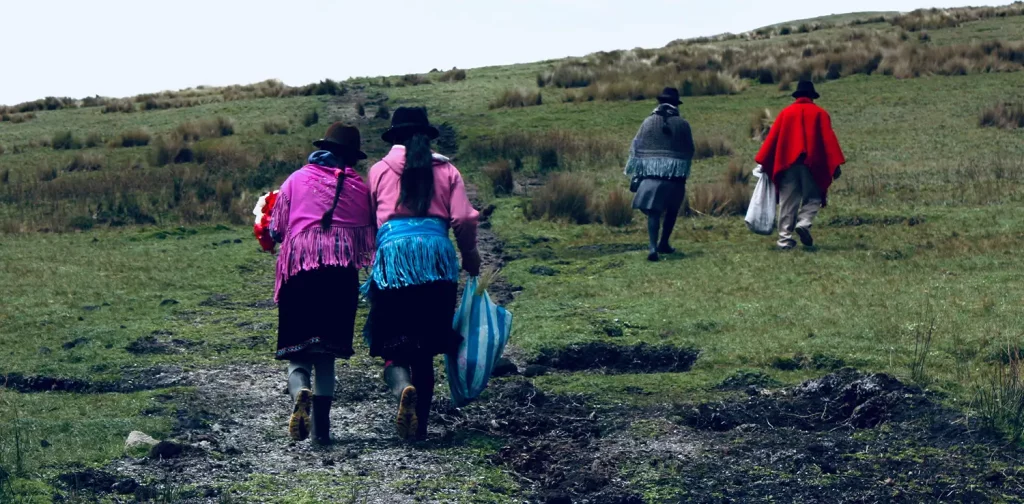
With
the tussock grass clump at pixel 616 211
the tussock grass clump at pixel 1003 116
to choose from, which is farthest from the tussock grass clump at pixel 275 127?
the tussock grass clump at pixel 1003 116

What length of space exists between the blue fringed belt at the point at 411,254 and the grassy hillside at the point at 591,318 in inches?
35.6

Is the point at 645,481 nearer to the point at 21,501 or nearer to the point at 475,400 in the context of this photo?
the point at 475,400

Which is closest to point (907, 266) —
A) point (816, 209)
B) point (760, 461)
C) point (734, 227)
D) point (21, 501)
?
point (816, 209)

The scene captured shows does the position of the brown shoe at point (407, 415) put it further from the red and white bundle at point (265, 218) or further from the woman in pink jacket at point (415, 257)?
the red and white bundle at point (265, 218)

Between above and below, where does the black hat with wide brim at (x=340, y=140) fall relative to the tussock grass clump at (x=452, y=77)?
above

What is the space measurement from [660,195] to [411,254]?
6559mm

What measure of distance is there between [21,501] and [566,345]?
4.48 metres

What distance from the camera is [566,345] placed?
9391 mm

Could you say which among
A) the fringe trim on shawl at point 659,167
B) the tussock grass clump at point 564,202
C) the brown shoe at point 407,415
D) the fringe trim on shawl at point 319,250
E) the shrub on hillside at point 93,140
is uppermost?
the fringe trim on shawl at point 319,250

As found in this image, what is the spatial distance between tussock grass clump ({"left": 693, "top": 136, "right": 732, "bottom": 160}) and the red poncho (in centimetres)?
718

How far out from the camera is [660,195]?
13.3 m

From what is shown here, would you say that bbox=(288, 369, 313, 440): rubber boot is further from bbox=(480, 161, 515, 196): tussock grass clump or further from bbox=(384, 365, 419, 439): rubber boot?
bbox=(480, 161, 515, 196): tussock grass clump

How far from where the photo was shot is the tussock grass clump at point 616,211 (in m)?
16.3

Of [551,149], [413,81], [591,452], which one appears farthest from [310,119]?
[591,452]
